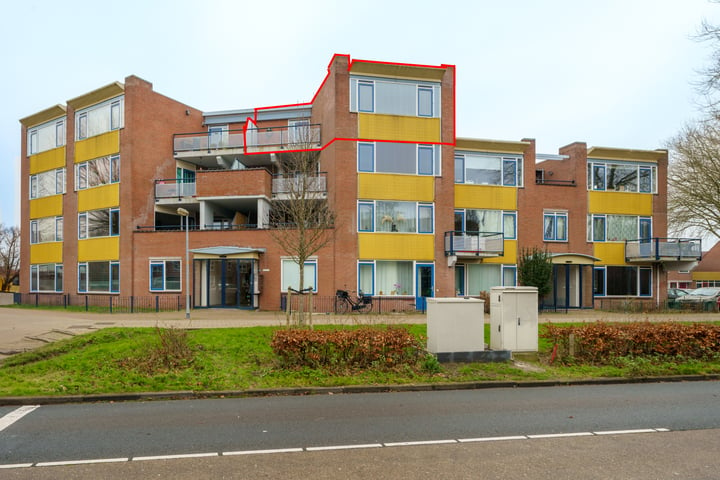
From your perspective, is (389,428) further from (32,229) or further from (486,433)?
(32,229)

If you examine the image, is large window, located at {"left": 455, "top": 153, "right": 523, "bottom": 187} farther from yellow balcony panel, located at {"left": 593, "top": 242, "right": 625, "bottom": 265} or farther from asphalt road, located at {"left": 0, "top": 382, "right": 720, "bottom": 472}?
asphalt road, located at {"left": 0, "top": 382, "right": 720, "bottom": 472}

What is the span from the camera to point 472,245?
25.3 m

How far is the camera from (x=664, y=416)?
7258 mm

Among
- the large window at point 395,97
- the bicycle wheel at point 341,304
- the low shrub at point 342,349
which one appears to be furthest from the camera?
the large window at point 395,97

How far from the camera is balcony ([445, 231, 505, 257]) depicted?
25.1 m

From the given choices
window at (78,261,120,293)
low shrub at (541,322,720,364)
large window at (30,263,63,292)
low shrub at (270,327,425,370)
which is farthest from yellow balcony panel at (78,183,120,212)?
low shrub at (541,322,720,364)

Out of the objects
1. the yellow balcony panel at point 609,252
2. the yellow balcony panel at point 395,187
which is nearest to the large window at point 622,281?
the yellow balcony panel at point 609,252

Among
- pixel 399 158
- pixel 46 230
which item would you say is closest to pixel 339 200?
pixel 399 158

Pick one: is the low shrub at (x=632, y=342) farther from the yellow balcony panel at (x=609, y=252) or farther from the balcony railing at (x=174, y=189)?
the balcony railing at (x=174, y=189)

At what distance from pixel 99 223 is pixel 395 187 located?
1755 cm

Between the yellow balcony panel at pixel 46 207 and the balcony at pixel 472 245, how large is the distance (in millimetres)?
24545

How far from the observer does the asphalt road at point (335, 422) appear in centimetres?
584

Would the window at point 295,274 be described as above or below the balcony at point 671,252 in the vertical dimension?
below

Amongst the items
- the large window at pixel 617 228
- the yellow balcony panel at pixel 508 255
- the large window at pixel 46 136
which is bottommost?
the yellow balcony panel at pixel 508 255
